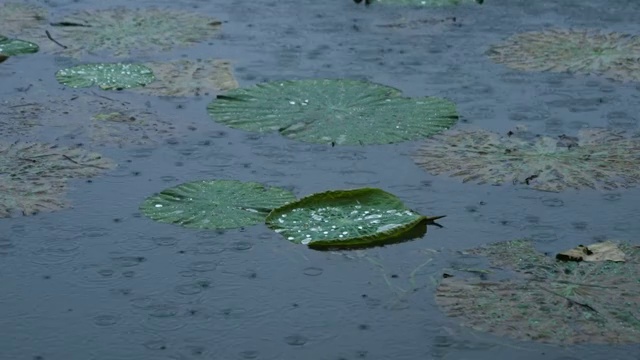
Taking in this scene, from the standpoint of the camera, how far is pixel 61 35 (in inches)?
189

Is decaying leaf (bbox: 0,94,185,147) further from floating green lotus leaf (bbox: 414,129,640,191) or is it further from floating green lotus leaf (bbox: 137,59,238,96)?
floating green lotus leaf (bbox: 414,129,640,191)

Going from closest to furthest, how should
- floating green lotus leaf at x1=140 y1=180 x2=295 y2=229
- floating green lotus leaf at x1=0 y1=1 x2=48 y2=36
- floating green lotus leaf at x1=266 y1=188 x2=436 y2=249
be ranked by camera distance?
floating green lotus leaf at x1=266 y1=188 x2=436 y2=249
floating green lotus leaf at x1=140 y1=180 x2=295 y2=229
floating green lotus leaf at x1=0 y1=1 x2=48 y2=36

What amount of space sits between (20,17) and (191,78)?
3.52ft

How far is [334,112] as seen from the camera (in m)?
4.00

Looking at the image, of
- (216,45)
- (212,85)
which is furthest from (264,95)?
(216,45)

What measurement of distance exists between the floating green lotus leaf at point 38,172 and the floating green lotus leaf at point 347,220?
2.01 feet

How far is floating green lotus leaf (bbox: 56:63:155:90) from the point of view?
4.26 m

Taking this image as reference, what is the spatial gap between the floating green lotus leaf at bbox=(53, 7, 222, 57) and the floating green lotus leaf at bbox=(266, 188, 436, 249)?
1.51 meters

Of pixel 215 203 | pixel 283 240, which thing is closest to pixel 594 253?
pixel 283 240

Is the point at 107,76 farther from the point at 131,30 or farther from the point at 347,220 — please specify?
the point at 347,220

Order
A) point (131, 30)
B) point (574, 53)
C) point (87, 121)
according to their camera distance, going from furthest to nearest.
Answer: point (131, 30)
point (574, 53)
point (87, 121)

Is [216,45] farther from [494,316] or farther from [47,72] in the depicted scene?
[494,316]

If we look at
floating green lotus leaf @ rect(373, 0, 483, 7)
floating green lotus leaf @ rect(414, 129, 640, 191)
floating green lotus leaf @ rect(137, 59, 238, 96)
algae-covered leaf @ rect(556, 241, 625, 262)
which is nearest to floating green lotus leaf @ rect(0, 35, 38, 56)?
floating green lotus leaf @ rect(137, 59, 238, 96)

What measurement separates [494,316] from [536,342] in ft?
0.43
